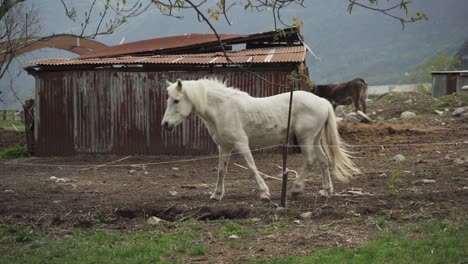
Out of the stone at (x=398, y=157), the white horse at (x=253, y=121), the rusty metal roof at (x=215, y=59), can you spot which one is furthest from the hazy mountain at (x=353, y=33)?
the white horse at (x=253, y=121)

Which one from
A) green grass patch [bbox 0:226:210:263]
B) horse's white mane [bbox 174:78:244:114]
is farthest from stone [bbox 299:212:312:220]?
horse's white mane [bbox 174:78:244:114]

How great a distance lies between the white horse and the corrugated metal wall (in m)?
5.60

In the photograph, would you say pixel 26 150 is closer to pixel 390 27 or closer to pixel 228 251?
pixel 228 251

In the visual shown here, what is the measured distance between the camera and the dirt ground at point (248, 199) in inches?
228

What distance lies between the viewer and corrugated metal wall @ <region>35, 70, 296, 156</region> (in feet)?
45.8

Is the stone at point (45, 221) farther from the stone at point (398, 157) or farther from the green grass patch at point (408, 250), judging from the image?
the stone at point (398, 157)

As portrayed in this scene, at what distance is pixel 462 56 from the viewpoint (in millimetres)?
60688

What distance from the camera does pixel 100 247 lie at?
18.1ft

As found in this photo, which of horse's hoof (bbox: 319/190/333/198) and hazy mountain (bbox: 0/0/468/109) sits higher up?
hazy mountain (bbox: 0/0/468/109)

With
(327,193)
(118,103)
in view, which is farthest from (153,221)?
(118,103)

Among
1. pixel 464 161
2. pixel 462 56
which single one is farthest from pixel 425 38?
pixel 464 161

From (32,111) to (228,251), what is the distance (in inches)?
477

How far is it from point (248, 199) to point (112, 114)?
7652 mm

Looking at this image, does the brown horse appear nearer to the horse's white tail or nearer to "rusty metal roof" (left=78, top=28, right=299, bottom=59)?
"rusty metal roof" (left=78, top=28, right=299, bottom=59)
